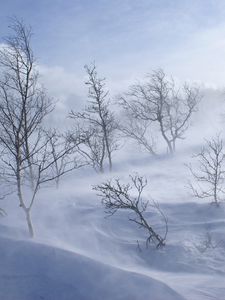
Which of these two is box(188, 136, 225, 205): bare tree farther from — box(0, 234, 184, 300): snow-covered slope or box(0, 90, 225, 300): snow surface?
box(0, 234, 184, 300): snow-covered slope

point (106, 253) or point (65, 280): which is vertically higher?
point (65, 280)

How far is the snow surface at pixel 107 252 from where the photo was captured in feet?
27.5

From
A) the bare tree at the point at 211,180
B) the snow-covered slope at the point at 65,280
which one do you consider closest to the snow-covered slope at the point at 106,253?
the snow-covered slope at the point at 65,280

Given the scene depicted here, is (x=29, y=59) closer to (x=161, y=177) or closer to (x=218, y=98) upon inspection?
(x=161, y=177)

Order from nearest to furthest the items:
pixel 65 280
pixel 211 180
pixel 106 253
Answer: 1. pixel 65 280
2. pixel 106 253
3. pixel 211 180

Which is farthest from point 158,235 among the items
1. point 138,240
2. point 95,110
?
point 95,110

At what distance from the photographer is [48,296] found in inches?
327

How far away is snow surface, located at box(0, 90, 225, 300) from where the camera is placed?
27.5 feet

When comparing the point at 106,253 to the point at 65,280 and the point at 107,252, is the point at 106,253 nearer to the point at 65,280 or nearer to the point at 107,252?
the point at 107,252

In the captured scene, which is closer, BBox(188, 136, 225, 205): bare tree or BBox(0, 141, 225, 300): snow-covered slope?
BBox(0, 141, 225, 300): snow-covered slope

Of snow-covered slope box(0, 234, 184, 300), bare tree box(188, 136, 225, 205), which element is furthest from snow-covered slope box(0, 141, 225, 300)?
bare tree box(188, 136, 225, 205)

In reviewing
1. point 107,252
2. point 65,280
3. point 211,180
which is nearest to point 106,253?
point 107,252

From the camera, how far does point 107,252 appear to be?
1154 cm

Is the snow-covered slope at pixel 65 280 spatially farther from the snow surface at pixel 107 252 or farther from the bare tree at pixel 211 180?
the bare tree at pixel 211 180
